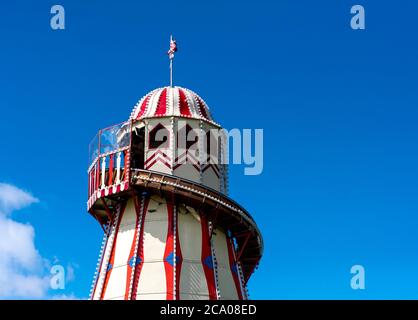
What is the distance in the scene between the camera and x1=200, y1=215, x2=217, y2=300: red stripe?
2566 inches

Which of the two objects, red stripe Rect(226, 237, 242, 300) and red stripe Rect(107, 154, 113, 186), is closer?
red stripe Rect(107, 154, 113, 186)

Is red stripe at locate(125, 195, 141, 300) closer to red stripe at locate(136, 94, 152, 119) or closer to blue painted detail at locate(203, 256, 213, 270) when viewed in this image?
blue painted detail at locate(203, 256, 213, 270)

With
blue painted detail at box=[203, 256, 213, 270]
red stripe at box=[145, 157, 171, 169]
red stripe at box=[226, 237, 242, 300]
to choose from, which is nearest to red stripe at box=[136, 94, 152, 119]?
red stripe at box=[145, 157, 171, 169]

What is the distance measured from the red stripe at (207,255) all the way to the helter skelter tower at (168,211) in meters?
0.08

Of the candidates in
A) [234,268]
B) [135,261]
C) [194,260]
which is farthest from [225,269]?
[135,261]

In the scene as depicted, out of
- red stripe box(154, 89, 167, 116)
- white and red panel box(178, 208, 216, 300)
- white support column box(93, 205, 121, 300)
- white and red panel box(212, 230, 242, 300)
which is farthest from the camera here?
red stripe box(154, 89, 167, 116)

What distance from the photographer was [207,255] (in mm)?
67188

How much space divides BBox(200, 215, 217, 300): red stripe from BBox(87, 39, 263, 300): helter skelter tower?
8 centimetres

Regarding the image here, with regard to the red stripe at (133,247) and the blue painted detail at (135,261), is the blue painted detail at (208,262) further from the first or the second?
the red stripe at (133,247)

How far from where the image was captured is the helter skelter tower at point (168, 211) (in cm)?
6525
